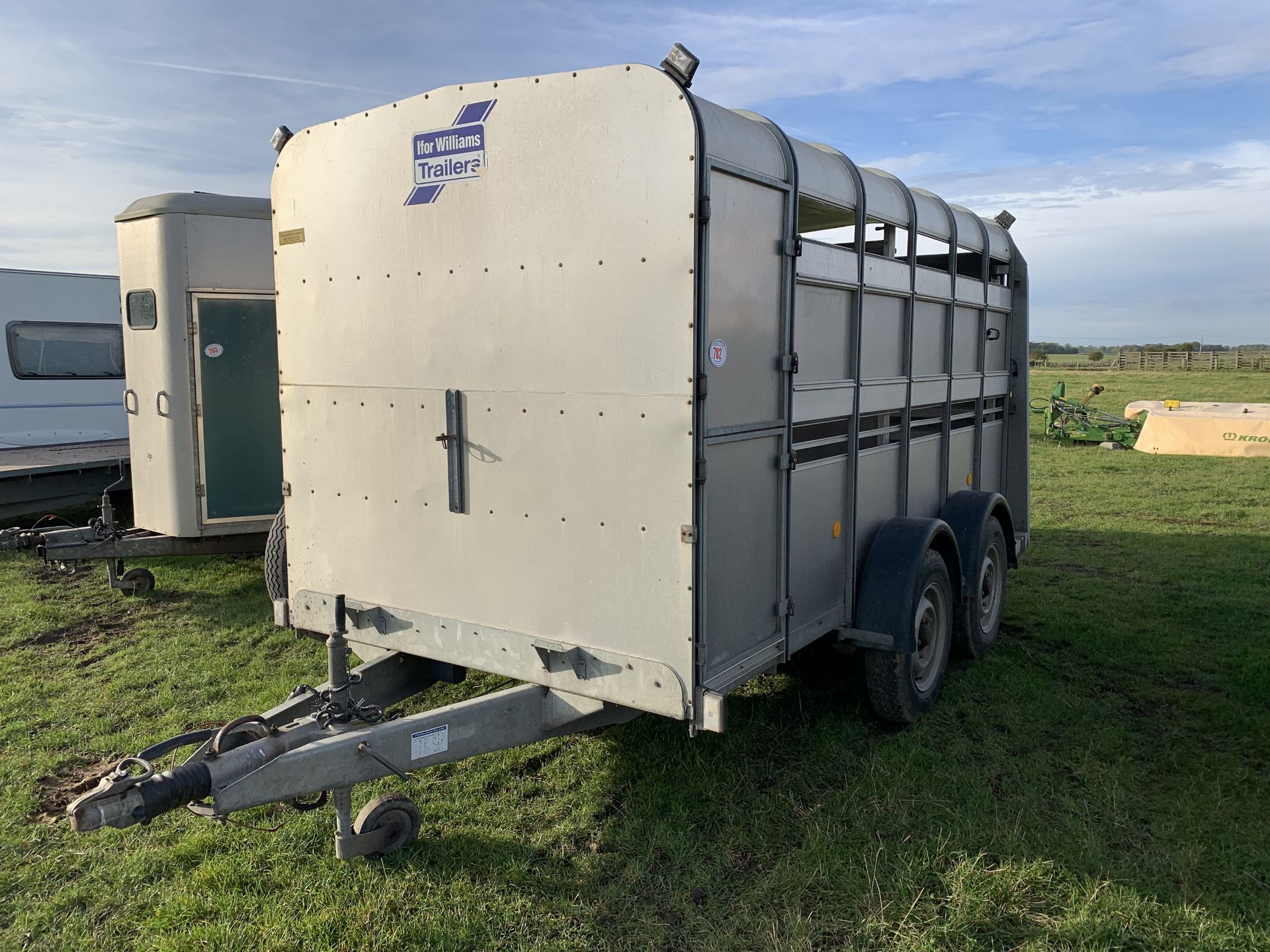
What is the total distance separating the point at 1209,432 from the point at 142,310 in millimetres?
15376

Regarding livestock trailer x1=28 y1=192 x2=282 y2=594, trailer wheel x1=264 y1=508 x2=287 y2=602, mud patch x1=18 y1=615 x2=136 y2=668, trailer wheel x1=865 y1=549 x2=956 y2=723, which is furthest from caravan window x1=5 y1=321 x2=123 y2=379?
trailer wheel x1=865 y1=549 x2=956 y2=723

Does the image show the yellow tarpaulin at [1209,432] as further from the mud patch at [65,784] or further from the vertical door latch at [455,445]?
the mud patch at [65,784]

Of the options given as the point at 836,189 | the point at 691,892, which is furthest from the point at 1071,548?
the point at 691,892

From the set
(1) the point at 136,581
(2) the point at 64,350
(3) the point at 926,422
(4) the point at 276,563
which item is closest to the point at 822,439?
(3) the point at 926,422

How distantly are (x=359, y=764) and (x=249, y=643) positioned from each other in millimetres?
3391

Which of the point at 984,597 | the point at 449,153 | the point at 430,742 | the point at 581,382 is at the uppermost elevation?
the point at 449,153

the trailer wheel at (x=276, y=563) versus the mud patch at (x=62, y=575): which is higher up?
the trailer wheel at (x=276, y=563)

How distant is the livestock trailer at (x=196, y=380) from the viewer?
6.59 meters

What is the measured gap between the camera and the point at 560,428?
351 cm

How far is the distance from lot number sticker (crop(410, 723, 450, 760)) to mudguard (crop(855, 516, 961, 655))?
7.01 ft

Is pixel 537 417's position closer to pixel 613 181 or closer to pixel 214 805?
pixel 613 181

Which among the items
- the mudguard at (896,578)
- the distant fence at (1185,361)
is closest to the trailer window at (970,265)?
the mudguard at (896,578)

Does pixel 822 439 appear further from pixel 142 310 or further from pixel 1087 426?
pixel 1087 426

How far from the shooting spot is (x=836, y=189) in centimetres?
420
